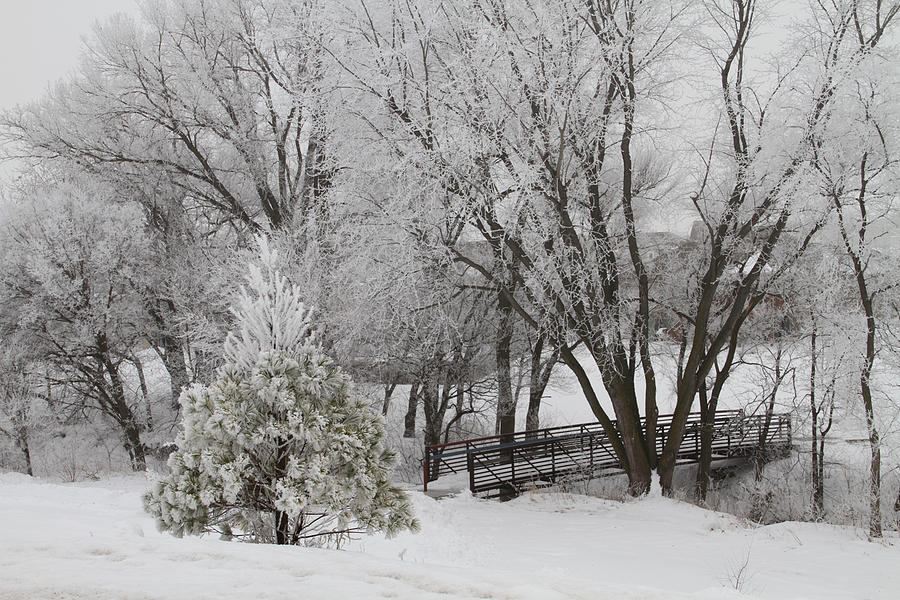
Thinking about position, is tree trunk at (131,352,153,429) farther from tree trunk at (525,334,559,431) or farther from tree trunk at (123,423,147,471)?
tree trunk at (525,334,559,431)

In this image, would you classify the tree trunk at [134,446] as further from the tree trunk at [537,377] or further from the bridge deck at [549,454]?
the tree trunk at [537,377]

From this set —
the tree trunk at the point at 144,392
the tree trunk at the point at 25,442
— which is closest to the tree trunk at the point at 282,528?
the tree trunk at the point at 144,392

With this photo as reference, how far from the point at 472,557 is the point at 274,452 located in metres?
3.32

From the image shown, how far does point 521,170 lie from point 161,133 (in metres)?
13.0

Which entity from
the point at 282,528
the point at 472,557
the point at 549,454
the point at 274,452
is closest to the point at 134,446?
the point at 549,454

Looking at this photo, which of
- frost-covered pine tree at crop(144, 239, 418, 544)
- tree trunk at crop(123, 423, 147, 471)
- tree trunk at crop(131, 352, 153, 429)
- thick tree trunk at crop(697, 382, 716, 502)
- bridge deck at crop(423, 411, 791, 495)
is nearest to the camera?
frost-covered pine tree at crop(144, 239, 418, 544)

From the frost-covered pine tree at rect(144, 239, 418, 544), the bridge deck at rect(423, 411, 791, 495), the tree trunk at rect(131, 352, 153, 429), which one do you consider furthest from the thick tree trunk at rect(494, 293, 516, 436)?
the tree trunk at rect(131, 352, 153, 429)

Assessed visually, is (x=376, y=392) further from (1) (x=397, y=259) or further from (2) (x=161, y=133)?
(2) (x=161, y=133)

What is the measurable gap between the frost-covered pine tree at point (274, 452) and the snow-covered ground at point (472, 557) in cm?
52

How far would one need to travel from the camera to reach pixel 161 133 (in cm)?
1833

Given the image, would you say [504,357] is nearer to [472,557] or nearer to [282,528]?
[472,557]

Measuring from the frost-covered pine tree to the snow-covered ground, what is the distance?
52 cm

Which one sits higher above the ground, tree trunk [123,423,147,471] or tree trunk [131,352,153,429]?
tree trunk [131,352,153,429]

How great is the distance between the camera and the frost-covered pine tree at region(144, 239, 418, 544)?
5.24 meters
